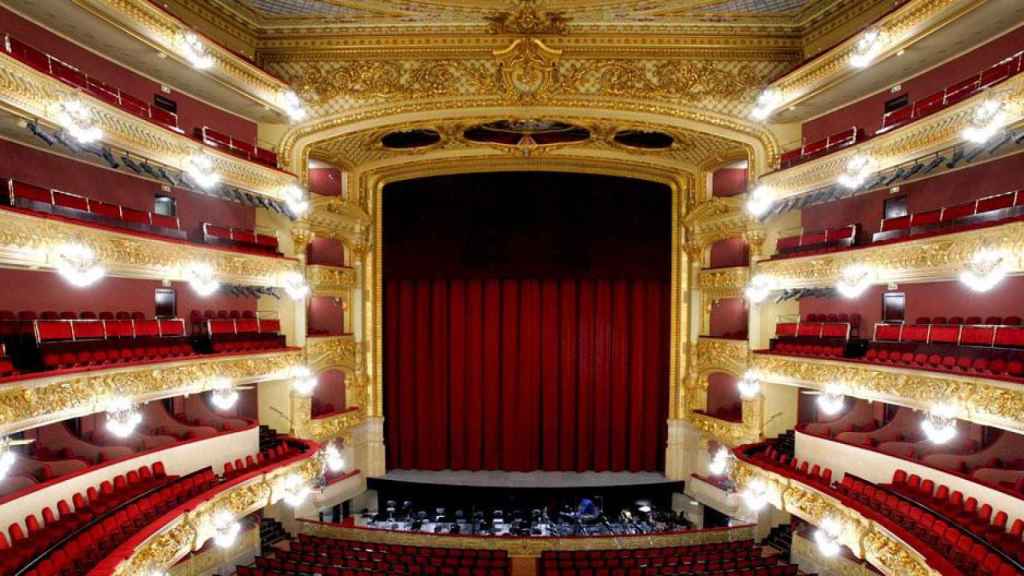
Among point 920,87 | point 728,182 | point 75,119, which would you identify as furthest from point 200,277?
point 920,87

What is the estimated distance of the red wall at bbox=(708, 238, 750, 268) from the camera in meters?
16.1

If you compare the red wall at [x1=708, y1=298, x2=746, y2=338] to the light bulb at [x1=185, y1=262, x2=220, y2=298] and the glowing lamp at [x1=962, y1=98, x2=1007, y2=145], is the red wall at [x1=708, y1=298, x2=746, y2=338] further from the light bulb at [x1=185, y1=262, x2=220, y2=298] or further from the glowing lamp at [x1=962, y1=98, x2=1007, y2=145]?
the light bulb at [x1=185, y1=262, x2=220, y2=298]

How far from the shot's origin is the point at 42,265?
28.4 feet

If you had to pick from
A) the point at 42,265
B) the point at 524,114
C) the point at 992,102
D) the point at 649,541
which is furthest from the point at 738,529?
the point at 42,265

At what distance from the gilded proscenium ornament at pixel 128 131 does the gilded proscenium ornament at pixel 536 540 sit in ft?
26.0

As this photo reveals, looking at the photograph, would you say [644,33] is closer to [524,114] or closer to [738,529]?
[524,114]

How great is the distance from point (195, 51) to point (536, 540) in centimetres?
1168

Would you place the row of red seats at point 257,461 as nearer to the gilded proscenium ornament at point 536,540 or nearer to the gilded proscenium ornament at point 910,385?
the gilded proscenium ornament at point 536,540

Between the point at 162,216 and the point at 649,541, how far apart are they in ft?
39.8

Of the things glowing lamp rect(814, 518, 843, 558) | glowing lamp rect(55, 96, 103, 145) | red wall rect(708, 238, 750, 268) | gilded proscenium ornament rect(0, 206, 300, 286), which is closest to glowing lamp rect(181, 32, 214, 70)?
glowing lamp rect(55, 96, 103, 145)

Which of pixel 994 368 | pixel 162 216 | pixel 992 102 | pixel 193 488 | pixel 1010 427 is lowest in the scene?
pixel 193 488

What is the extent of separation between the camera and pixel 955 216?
1018cm

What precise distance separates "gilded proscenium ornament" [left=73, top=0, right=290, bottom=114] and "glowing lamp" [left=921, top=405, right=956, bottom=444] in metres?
14.1

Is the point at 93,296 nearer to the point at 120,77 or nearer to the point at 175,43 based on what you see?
the point at 120,77
